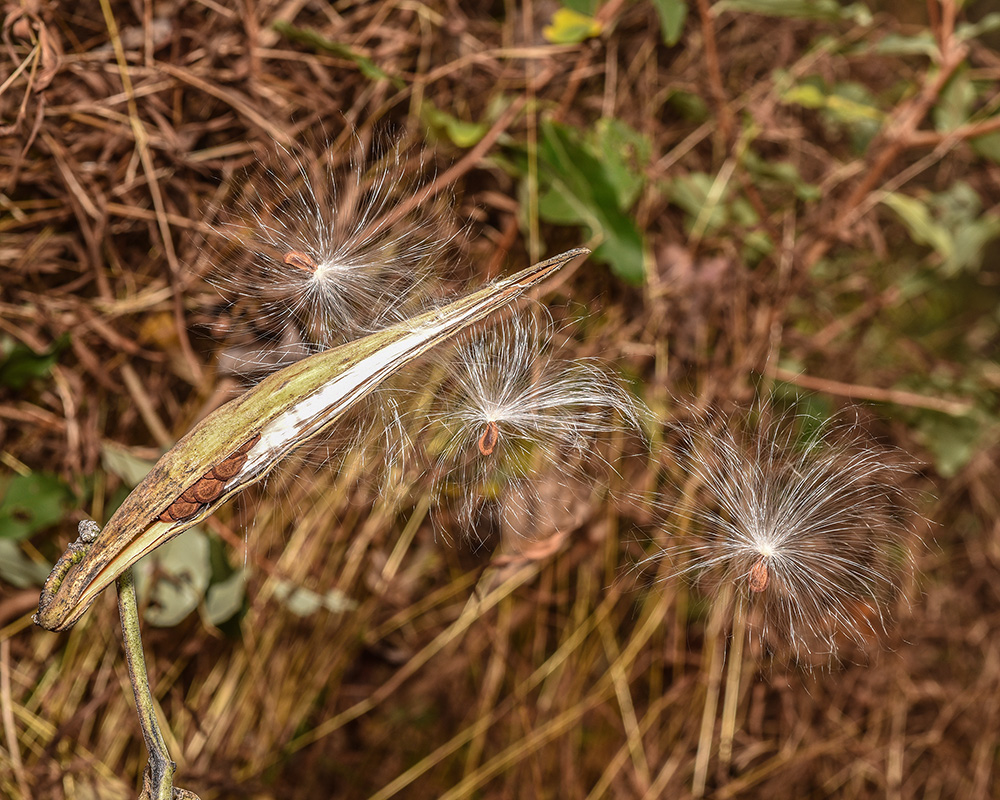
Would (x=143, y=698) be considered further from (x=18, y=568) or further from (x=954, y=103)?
(x=954, y=103)

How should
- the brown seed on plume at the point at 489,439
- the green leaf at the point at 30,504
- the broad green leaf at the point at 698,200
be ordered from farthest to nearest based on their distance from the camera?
the broad green leaf at the point at 698,200
the green leaf at the point at 30,504
the brown seed on plume at the point at 489,439

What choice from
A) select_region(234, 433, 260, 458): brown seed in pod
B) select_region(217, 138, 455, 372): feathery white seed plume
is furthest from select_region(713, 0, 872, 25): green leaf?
select_region(234, 433, 260, 458): brown seed in pod

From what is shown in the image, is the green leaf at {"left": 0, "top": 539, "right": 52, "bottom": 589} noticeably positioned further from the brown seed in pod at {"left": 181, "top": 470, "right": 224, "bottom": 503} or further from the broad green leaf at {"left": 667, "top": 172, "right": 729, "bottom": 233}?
the broad green leaf at {"left": 667, "top": 172, "right": 729, "bottom": 233}

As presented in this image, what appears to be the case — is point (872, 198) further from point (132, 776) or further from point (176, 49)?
point (132, 776)

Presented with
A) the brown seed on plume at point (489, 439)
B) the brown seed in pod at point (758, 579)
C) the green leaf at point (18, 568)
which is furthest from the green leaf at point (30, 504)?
the brown seed in pod at point (758, 579)

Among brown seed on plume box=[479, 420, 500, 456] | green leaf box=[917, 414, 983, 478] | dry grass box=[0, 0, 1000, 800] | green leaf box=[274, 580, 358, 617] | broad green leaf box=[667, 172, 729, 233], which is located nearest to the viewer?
brown seed on plume box=[479, 420, 500, 456]

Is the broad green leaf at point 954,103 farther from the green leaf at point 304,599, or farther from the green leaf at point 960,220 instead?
the green leaf at point 304,599
